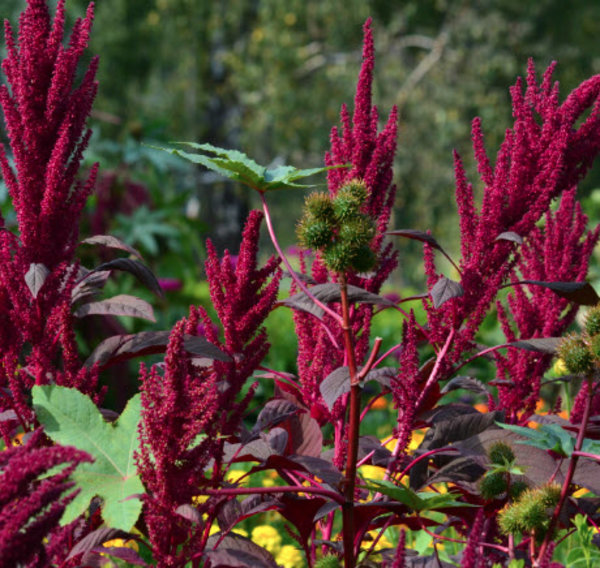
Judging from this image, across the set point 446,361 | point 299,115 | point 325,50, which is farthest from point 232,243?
point 446,361

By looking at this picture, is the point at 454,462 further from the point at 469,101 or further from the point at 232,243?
the point at 469,101

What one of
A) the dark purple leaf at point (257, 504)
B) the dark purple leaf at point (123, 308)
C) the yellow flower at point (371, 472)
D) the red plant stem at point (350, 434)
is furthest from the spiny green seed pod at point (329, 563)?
the yellow flower at point (371, 472)

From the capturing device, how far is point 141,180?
6984 millimetres

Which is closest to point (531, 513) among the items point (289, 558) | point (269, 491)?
point (269, 491)

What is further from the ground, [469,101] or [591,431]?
[469,101]

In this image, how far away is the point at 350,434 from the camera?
111 cm

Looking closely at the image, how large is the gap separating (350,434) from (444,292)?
1.00 feet

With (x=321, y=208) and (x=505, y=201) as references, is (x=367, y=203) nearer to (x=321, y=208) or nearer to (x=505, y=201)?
(x=505, y=201)

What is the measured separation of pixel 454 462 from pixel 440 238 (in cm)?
1760

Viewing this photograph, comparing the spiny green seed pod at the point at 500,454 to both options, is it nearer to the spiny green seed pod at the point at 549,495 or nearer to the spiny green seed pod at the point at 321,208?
the spiny green seed pod at the point at 549,495

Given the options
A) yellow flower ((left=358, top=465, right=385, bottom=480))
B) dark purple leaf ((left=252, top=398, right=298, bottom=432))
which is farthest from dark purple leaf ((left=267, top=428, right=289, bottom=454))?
yellow flower ((left=358, top=465, right=385, bottom=480))

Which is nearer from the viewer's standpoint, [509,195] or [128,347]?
[128,347]

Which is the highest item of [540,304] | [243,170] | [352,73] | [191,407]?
[352,73]

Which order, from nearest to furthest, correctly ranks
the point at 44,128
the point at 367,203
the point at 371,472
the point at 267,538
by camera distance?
the point at 44,128, the point at 367,203, the point at 267,538, the point at 371,472
